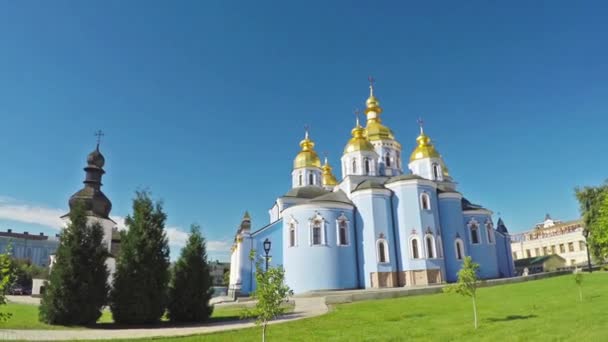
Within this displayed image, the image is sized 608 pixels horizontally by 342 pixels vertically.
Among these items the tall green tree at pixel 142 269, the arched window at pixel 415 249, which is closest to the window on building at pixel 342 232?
the arched window at pixel 415 249

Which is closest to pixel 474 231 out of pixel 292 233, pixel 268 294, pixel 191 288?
pixel 292 233

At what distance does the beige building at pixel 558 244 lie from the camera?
5934cm

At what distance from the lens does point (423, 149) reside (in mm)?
41281

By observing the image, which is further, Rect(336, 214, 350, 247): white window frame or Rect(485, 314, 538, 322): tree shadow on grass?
Rect(336, 214, 350, 247): white window frame

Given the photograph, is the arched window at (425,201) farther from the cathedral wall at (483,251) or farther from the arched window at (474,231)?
the arched window at (474,231)

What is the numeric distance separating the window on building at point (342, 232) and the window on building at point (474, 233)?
39.7 feet

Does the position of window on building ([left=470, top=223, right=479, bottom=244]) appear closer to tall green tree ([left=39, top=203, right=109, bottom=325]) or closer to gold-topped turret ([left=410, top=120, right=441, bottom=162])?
gold-topped turret ([left=410, top=120, right=441, bottom=162])

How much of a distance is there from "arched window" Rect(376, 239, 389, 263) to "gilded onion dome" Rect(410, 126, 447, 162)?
13.1 m

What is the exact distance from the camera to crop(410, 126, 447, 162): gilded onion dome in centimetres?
4079

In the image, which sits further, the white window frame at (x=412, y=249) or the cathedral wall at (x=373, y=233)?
the cathedral wall at (x=373, y=233)

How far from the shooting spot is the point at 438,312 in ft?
53.2

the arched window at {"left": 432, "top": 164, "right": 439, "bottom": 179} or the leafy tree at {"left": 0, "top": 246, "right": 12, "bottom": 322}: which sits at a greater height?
the arched window at {"left": 432, "top": 164, "right": 439, "bottom": 179}

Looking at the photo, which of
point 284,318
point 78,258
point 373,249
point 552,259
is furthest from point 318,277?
point 552,259

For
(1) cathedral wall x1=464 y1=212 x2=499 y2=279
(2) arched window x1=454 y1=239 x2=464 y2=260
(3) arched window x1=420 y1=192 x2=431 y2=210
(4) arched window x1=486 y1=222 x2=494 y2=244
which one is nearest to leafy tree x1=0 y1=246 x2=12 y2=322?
(3) arched window x1=420 y1=192 x2=431 y2=210
